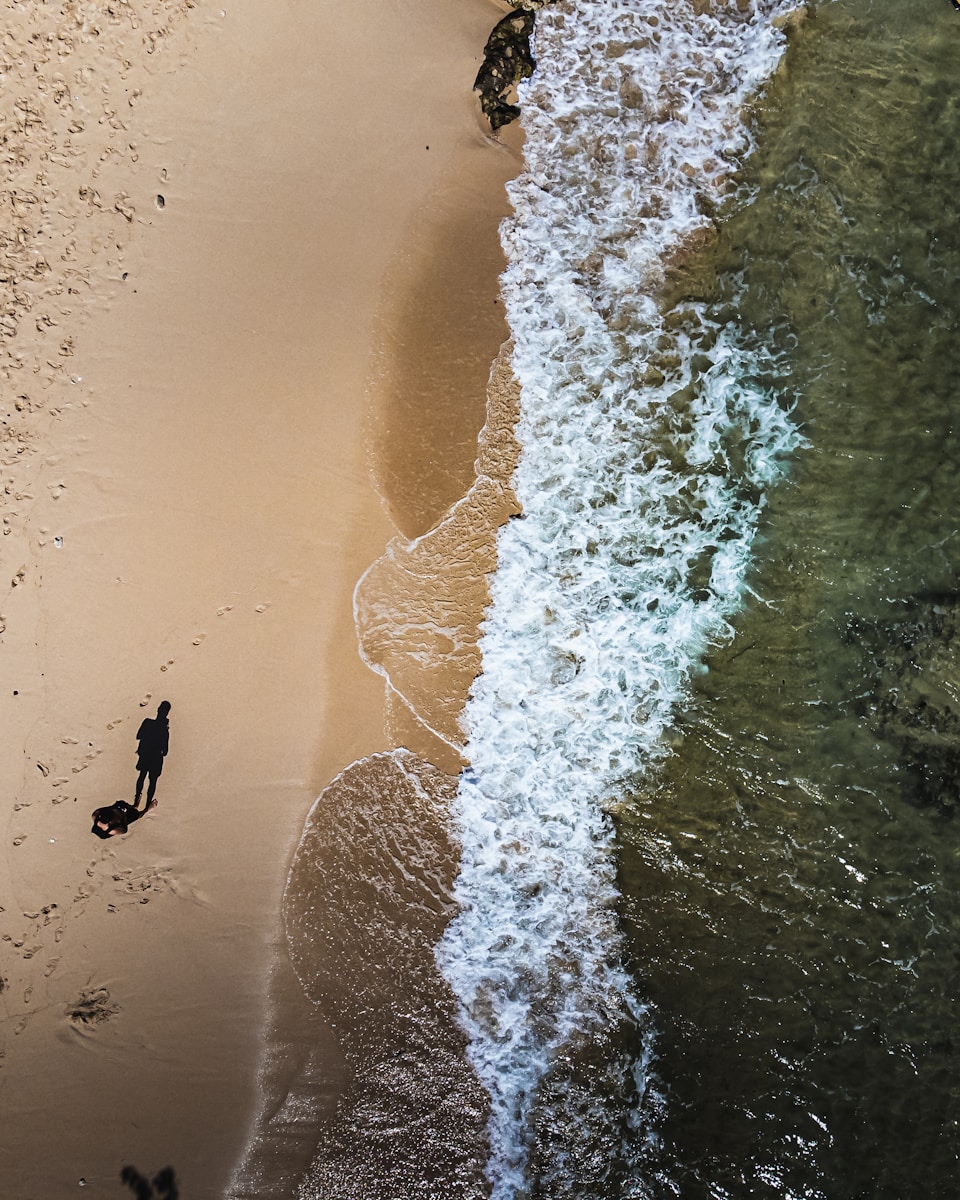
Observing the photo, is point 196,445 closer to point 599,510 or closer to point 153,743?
point 153,743

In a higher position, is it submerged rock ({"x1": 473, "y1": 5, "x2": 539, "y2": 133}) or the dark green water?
submerged rock ({"x1": 473, "y1": 5, "x2": 539, "y2": 133})

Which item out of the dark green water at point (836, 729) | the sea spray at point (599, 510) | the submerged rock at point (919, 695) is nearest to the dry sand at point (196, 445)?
the sea spray at point (599, 510)

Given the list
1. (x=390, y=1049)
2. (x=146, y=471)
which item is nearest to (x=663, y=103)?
(x=146, y=471)

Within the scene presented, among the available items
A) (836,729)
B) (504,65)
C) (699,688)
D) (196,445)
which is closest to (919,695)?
(836,729)

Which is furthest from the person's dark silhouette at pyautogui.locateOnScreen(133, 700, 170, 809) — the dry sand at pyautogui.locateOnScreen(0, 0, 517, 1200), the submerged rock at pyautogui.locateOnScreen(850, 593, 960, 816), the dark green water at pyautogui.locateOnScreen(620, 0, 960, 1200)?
the submerged rock at pyautogui.locateOnScreen(850, 593, 960, 816)

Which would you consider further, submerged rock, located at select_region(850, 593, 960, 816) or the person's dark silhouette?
submerged rock, located at select_region(850, 593, 960, 816)

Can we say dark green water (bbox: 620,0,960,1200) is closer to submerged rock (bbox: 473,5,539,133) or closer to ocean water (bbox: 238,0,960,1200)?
ocean water (bbox: 238,0,960,1200)

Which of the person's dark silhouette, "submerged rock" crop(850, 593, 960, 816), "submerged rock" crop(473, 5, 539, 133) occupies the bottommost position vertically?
the person's dark silhouette

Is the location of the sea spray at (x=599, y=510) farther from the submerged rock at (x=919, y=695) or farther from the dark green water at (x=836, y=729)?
the submerged rock at (x=919, y=695)
